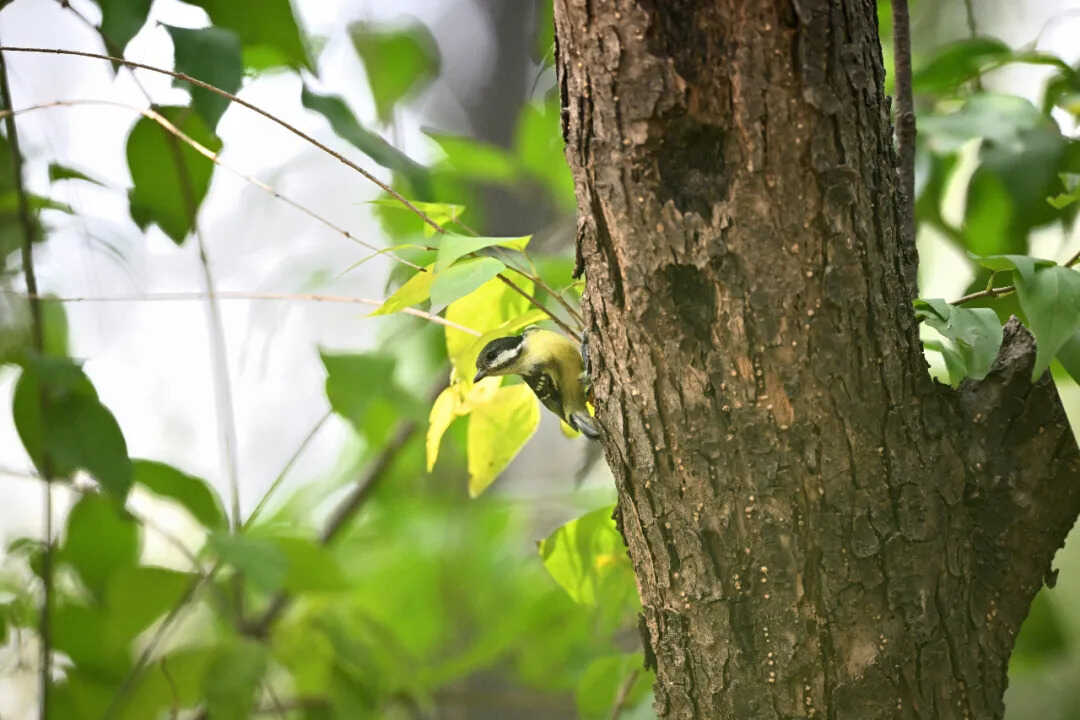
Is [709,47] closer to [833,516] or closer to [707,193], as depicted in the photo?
[707,193]

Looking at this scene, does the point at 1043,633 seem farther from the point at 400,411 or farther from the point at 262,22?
the point at 262,22

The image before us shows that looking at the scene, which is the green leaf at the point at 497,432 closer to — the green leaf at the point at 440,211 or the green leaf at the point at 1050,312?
the green leaf at the point at 440,211

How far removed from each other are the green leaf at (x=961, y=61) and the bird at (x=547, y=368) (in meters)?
0.49

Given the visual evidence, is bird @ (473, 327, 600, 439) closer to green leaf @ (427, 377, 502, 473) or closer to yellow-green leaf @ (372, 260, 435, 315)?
green leaf @ (427, 377, 502, 473)

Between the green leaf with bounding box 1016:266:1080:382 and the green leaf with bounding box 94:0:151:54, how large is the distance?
0.67m

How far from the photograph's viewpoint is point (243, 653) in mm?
1003

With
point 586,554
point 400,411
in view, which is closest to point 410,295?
point 586,554

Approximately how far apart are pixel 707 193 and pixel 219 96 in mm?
419

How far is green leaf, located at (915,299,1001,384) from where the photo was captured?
583 mm

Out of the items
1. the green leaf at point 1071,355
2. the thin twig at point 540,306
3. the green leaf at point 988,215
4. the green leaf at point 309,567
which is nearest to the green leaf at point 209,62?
the thin twig at point 540,306

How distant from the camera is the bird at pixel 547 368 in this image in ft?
2.56

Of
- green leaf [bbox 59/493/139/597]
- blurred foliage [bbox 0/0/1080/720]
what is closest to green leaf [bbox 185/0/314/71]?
blurred foliage [bbox 0/0/1080/720]

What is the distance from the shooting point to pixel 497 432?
Result: 0.79 meters

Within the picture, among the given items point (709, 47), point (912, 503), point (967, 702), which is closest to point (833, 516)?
point (912, 503)
